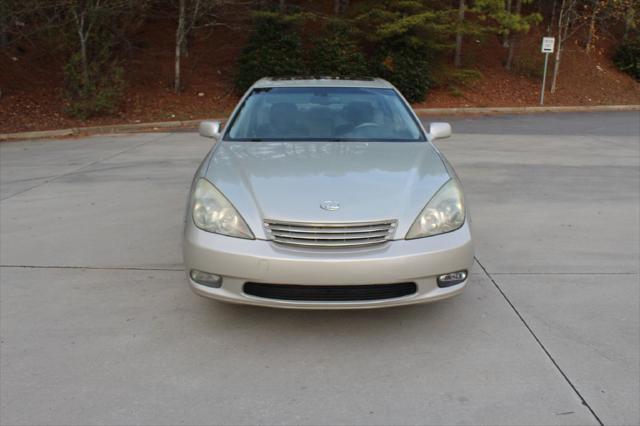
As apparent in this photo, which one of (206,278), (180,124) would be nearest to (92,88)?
(180,124)

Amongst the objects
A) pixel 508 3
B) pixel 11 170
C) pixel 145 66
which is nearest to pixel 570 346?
pixel 11 170

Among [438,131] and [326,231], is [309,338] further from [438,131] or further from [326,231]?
[438,131]

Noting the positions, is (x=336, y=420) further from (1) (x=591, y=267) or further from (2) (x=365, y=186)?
(1) (x=591, y=267)

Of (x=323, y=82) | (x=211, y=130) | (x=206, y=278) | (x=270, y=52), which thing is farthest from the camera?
(x=270, y=52)

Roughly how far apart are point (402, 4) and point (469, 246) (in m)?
15.2

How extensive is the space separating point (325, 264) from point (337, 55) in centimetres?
1519

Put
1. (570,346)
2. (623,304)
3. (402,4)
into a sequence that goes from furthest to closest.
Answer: (402,4) → (623,304) → (570,346)

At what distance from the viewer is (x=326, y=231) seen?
3.30 metres

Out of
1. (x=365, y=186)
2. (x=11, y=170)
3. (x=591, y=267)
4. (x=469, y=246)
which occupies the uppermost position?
(x=365, y=186)

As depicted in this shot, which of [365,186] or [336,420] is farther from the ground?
[365,186]

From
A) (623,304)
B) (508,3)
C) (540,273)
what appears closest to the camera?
(623,304)

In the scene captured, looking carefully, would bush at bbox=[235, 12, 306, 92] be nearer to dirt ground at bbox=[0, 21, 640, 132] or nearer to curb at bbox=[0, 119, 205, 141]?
dirt ground at bbox=[0, 21, 640, 132]

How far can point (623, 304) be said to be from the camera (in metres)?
4.07

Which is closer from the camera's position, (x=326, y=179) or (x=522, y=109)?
(x=326, y=179)
